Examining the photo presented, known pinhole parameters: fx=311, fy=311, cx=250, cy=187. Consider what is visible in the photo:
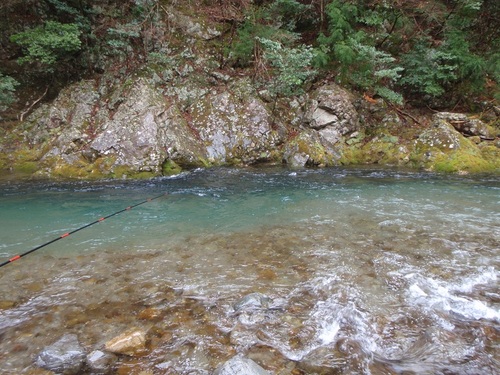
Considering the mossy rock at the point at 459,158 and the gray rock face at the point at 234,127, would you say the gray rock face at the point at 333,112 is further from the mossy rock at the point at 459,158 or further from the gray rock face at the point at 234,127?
the mossy rock at the point at 459,158

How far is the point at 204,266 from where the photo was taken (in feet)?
13.8

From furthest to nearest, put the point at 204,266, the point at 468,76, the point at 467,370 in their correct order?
the point at 468,76
the point at 204,266
the point at 467,370

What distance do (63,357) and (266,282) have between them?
214 cm

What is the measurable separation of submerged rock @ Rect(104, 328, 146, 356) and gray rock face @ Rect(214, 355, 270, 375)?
2.57 ft

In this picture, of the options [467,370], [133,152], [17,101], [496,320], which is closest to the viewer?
[467,370]

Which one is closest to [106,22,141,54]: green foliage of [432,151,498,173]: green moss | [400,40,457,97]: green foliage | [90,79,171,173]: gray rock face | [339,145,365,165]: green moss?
[90,79,171,173]: gray rock face

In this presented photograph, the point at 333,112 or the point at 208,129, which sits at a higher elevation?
the point at 333,112

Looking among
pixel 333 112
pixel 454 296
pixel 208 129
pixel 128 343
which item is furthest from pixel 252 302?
pixel 333 112

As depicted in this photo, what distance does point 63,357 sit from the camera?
258cm

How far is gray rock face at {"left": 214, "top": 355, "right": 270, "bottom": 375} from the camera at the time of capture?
7.50 ft

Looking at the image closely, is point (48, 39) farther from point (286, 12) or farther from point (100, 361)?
point (100, 361)

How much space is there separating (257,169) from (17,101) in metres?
9.30

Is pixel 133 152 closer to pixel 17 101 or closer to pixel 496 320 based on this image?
pixel 17 101

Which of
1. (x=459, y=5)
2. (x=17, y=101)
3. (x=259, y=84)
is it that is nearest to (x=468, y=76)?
(x=459, y=5)
